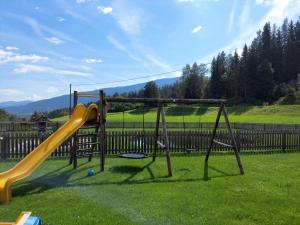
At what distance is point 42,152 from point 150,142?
7.06 meters

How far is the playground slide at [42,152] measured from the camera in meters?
7.67

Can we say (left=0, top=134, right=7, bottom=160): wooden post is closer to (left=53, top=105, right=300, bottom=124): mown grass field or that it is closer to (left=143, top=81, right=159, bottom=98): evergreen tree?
(left=53, top=105, right=300, bottom=124): mown grass field

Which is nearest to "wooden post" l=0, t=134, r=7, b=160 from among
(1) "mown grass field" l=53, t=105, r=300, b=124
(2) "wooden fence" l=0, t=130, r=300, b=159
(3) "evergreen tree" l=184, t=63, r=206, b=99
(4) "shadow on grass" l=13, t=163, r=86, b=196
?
(2) "wooden fence" l=0, t=130, r=300, b=159

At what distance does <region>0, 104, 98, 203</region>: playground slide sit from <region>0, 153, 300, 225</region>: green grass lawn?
0.38 m

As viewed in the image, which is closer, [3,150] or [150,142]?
[3,150]

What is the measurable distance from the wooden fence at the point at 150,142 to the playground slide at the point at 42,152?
83.6 inches

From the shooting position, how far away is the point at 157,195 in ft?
26.4

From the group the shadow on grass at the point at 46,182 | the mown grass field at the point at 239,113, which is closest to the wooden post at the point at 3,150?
the shadow on grass at the point at 46,182

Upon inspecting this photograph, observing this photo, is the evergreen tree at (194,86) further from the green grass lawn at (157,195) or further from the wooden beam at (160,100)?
the green grass lawn at (157,195)

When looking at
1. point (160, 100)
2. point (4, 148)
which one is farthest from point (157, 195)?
point (4, 148)

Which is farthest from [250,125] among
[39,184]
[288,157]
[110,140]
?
[39,184]

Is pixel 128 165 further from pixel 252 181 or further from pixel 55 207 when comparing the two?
pixel 55 207

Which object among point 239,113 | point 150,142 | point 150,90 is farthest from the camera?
point 150,90

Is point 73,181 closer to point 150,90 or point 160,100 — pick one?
point 160,100
